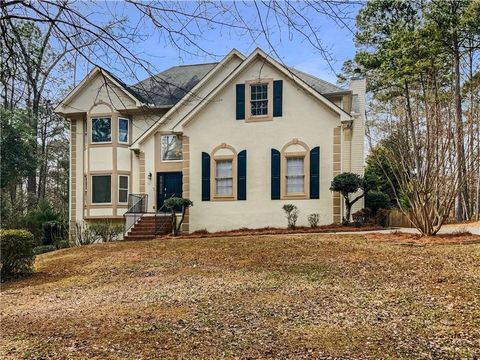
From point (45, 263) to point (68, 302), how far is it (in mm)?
5471

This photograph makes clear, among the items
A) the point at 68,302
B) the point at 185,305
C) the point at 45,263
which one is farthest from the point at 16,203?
the point at 185,305

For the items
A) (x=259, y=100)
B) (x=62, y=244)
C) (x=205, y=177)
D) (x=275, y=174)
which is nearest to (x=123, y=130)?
(x=205, y=177)

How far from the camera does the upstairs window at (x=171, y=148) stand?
60.6ft

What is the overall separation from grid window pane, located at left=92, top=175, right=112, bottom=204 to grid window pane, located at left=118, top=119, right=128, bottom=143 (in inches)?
73.1

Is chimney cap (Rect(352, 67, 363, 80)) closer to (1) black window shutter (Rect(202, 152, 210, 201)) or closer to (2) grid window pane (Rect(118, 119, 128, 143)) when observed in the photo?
(1) black window shutter (Rect(202, 152, 210, 201))

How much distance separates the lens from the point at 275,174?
1644 centimetres

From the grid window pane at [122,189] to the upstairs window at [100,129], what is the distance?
6.54 feet

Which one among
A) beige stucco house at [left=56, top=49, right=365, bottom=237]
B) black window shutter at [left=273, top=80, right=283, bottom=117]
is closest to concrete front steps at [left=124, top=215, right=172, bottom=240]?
beige stucco house at [left=56, top=49, right=365, bottom=237]

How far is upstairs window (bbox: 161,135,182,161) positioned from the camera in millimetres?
18484

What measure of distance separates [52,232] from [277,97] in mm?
12111

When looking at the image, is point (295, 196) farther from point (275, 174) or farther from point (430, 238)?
point (430, 238)

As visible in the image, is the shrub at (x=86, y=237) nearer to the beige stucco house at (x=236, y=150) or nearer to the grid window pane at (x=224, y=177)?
the beige stucco house at (x=236, y=150)

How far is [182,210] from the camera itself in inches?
667

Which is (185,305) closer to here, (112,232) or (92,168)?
(112,232)
